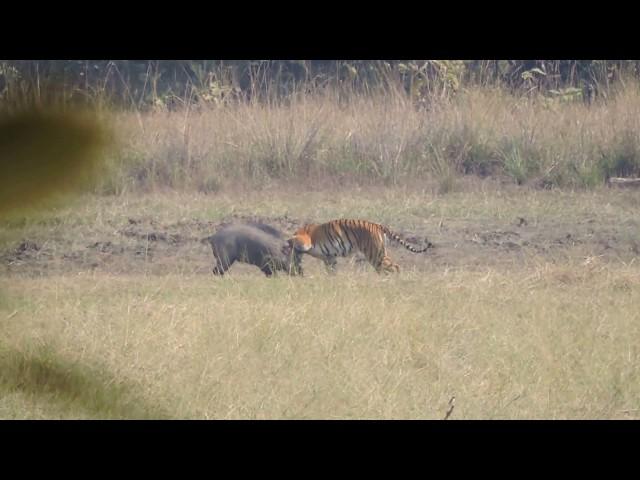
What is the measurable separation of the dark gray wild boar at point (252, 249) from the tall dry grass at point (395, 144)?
235 cm

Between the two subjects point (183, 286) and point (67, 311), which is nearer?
point (67, 311)

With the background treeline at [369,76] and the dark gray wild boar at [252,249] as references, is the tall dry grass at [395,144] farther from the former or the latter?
the dark gray wild boar at [252,249]

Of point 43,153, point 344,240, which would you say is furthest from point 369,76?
point 43,153

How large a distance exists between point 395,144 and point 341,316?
5.71 metres

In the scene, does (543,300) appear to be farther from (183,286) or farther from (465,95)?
(465,95)

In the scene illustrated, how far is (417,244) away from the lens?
30.6ft

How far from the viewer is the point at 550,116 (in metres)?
11.8

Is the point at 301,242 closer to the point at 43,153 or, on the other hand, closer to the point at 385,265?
the point at 385,265

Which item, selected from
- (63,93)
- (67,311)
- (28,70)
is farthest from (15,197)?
(67,311)

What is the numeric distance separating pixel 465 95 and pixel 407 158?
1380mm

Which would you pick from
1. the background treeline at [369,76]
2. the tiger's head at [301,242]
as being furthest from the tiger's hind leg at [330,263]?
the background treeline at [369,76]

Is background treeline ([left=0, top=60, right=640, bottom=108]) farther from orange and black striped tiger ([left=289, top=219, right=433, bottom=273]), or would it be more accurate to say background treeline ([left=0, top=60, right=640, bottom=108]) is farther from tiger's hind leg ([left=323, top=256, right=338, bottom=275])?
tiger's hind leg ([left=323, top=256, right=338, bottom=275])

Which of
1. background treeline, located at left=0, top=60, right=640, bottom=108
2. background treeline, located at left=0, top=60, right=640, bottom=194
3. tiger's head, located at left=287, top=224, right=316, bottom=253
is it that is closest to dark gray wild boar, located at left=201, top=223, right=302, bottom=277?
tiger's head, located at left=287, top=224, right=316, bottom=253
